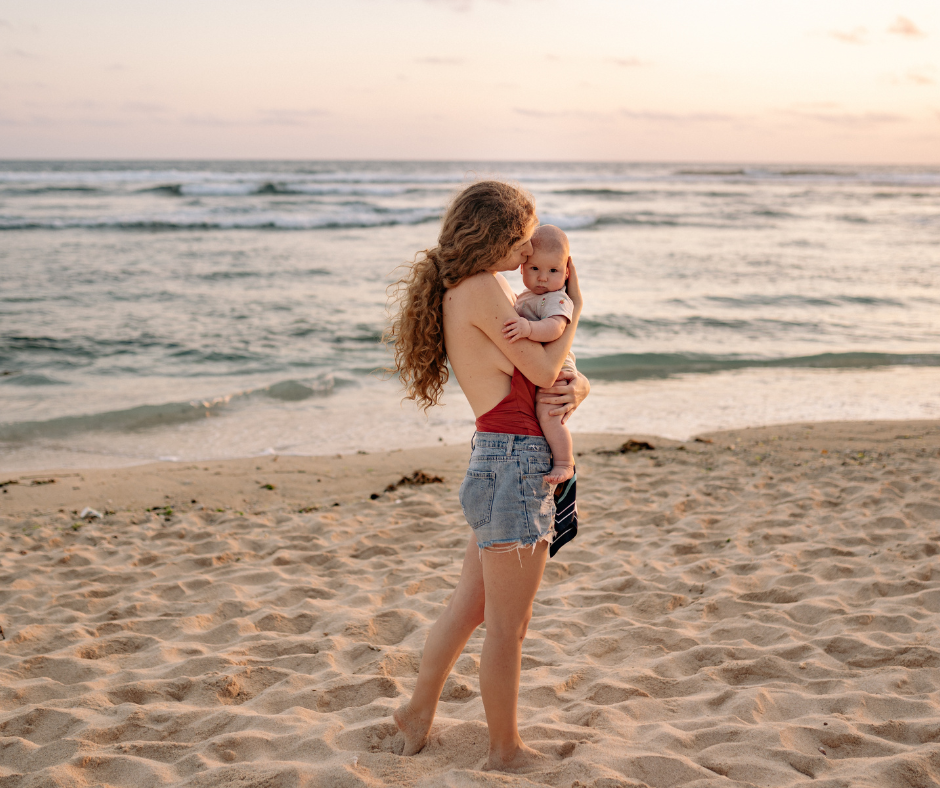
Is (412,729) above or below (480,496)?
below

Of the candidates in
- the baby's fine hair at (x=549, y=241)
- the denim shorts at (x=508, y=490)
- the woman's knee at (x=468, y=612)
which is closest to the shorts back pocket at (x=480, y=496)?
the denim shorts at (x=508, y=490)

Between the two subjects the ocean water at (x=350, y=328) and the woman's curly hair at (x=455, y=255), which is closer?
the woman's curly hair at (x=455, y=255)

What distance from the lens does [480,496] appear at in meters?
2.24

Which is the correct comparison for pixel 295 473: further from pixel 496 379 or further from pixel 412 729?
pixel 496 379

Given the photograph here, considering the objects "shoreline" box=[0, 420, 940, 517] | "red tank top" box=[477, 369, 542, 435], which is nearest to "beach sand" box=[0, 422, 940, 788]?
"shoreline" box=[0, 420, 940, 517]

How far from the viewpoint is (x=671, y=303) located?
583 inches

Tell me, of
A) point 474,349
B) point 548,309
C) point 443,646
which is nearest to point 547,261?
point 548,309

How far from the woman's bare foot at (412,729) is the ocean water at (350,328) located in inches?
74.0

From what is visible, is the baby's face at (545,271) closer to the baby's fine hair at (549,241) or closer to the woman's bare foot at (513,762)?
the baby's fine hair at (549,241)

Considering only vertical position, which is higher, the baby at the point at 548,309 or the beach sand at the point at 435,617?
the baby at the point at 548,309

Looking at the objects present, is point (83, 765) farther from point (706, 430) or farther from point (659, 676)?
point (706, 430)

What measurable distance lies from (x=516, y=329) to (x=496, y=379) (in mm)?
185

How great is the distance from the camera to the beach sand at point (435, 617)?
2572 millimetres

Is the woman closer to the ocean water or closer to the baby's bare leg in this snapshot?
the baby's bare leg
